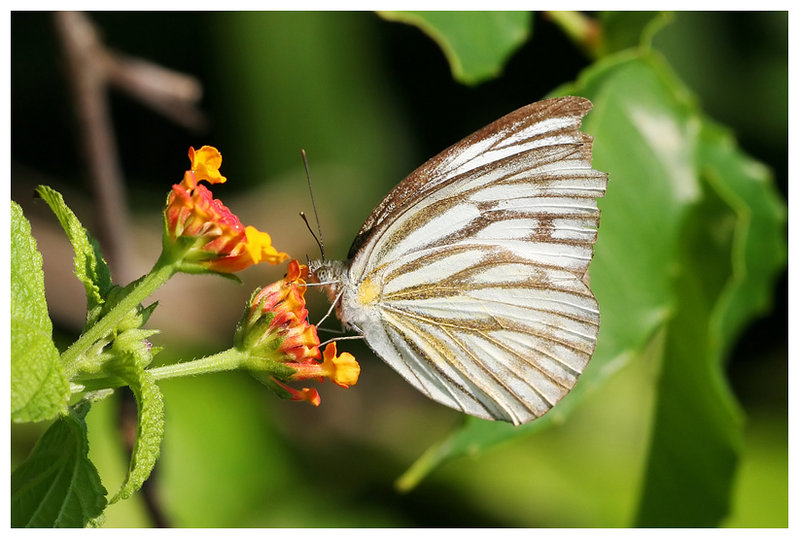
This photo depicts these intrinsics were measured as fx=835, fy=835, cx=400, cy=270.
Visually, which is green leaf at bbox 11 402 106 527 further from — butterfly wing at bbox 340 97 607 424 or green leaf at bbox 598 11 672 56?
green leaf at bbox 598 11 672 56

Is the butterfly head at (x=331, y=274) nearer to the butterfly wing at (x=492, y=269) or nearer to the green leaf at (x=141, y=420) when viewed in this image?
the butterfly wing at (x=492, y=269)

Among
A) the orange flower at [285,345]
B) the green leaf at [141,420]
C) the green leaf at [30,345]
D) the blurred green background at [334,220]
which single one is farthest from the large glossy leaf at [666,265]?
the green leaf at [30,345]

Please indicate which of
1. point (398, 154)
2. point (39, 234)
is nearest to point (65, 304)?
point (39, 234)

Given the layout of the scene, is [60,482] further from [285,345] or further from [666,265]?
[666,265]

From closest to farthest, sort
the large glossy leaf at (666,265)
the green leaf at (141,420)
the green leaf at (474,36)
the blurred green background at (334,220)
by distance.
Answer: the green leaf at (141,420) → the green leaf at (474,36) → the large glossy leaf at (666,265) → the blurred green background at (334,220)

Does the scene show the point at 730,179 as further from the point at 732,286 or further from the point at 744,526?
the point at 744,526

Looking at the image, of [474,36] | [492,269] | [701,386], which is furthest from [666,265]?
[474,36]
